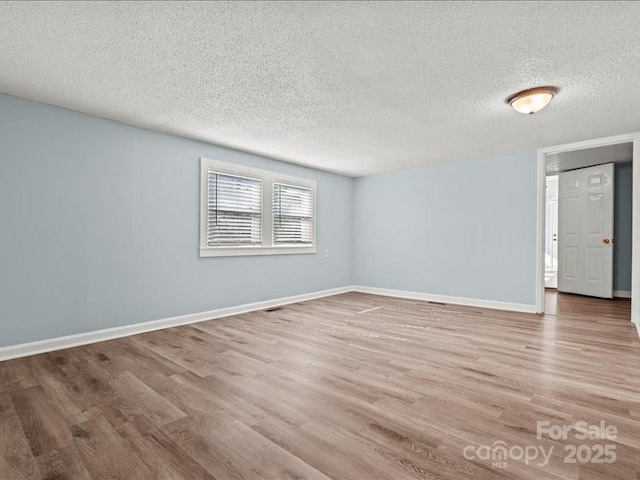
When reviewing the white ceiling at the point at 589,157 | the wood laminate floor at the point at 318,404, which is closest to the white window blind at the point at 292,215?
the wood laminate floor at the point at 318,404

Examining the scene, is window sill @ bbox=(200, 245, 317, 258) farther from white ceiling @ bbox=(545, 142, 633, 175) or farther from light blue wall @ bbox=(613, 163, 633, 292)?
light blue wall @ bbox=(613, 163, 633, 292)

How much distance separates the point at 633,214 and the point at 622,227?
2670 mm

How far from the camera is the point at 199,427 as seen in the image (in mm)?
1868

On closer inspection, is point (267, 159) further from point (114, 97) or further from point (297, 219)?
point (114, 97)

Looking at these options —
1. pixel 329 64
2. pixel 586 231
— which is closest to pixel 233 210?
pixel 329 64

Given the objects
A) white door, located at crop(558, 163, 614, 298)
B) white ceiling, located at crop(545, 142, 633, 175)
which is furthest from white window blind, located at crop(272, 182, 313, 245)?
white door, located at crop(558, 163, 614, 298)

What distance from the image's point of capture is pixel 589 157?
5711 mm

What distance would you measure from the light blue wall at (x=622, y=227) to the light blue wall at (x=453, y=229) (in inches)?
116

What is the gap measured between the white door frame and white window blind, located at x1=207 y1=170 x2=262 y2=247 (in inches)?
166

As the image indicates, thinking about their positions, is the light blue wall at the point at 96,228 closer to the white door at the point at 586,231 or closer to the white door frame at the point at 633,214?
the white door frame at the point at 633,214

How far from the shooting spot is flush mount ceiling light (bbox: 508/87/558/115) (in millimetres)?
2908

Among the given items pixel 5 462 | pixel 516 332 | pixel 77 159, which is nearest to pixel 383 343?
pixel 516 332

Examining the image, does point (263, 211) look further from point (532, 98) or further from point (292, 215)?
point (532, 98)

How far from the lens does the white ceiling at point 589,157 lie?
5.20 m
